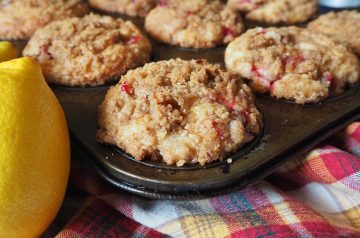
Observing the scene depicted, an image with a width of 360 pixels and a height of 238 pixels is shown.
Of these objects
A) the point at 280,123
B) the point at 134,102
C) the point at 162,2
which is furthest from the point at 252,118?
the point at 162,2

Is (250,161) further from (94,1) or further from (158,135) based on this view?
(94,1)

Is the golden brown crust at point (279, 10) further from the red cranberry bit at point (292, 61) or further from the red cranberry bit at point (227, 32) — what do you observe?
the red cranberry bit at point (292, 61)

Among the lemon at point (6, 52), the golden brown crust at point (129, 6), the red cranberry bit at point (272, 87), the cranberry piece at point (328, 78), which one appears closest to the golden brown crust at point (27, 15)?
the golden brown crust at point (129, 6)

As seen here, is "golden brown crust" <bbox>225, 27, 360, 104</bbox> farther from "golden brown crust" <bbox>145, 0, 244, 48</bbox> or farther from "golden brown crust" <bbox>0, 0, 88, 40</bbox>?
"golden brown crust" <bbox>0, 0, 88, 40</bbox>

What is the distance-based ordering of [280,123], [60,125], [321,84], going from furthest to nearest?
[321,84]
[280,123]
[60,125]

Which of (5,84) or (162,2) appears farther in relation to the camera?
(162,2)

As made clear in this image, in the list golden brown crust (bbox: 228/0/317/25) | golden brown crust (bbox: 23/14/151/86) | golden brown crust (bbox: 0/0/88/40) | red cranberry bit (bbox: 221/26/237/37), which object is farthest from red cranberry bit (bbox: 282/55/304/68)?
golden brown crust (bbox: 0/0/88/40)
